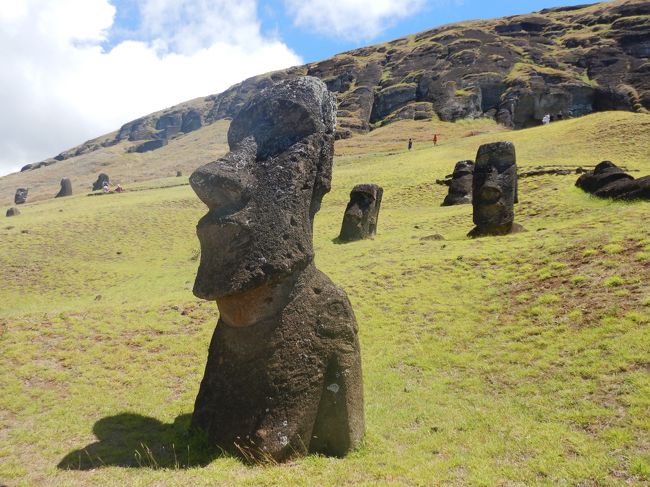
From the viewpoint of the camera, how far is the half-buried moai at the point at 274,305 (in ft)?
19.7

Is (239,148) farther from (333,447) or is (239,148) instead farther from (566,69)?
(566,69)

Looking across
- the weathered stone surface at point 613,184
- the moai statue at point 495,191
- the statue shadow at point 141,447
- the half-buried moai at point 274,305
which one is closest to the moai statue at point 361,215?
the moai statue at point 495,191

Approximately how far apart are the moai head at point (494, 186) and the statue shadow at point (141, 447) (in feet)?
48.9

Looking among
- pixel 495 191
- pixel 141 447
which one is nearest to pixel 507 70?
pixel 495 191

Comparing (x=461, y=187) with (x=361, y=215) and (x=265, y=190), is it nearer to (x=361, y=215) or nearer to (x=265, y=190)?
(x=361, y=215)

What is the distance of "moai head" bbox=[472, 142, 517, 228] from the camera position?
63.5 feet

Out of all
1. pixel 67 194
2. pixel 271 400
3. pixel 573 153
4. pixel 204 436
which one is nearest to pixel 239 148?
pixel 271 400

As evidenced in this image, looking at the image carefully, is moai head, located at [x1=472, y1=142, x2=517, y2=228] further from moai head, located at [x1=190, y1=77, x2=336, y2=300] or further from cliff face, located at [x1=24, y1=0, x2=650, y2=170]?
cliff face, located at [x1=24, y1=0, x2=650, y2=170]

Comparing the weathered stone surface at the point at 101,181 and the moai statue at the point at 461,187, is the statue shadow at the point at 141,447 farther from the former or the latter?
the weathered stone surface at the point at 101,181

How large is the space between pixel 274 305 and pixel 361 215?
17.3 metres

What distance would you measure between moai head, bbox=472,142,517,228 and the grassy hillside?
1376 millimetres

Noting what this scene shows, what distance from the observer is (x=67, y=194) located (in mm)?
52375

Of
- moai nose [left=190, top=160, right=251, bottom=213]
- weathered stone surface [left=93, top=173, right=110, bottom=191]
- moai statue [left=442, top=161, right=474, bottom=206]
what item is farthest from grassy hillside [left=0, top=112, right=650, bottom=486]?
weathered stone surface [left=93, top=173, right=110, bottom=191]

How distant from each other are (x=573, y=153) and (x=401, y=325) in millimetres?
28771
